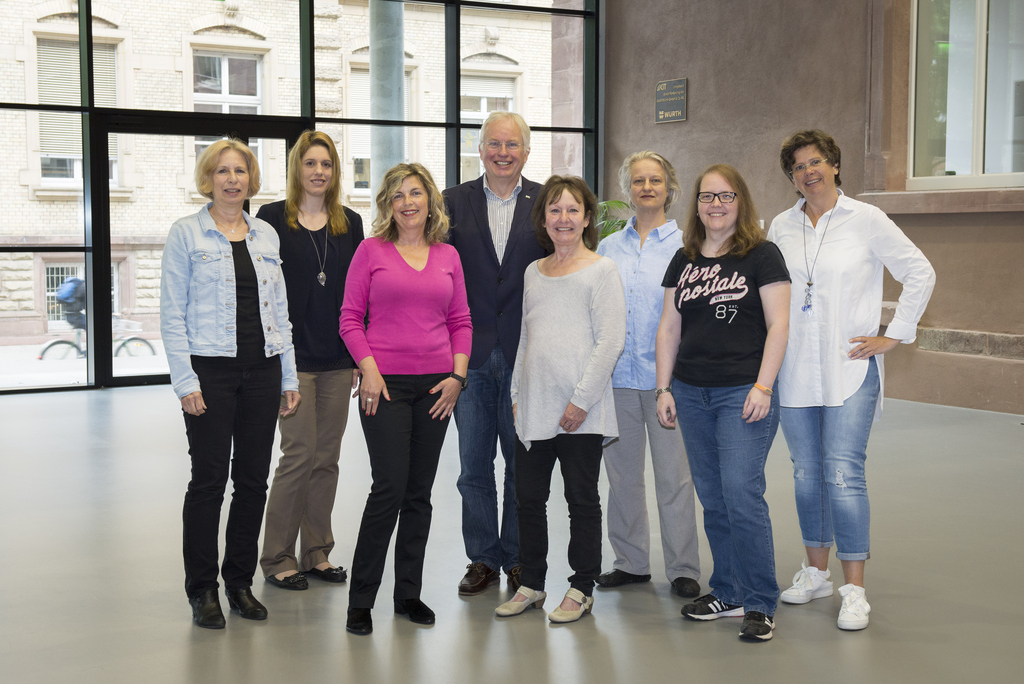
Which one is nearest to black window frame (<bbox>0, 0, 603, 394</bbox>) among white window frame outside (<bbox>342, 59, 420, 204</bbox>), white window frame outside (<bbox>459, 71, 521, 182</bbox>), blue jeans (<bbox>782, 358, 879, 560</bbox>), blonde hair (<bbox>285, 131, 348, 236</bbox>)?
white window frame outside (<bbox>342, 59, 420, 204</bbox>)

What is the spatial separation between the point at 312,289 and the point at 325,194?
1.15 feet

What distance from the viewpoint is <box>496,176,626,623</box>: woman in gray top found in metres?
2.92

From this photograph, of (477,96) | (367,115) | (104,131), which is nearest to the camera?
(104,131)

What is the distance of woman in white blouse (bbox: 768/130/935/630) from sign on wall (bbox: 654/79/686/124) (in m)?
7.03

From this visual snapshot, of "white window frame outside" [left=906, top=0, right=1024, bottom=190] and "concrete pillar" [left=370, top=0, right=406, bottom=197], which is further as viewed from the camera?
"concrete pillar" [left=370, top=0, right=406, bottom=197]

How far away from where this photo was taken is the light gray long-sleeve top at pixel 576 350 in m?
2.91

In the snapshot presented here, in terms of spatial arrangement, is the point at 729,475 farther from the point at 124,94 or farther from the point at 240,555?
the point at 124,94

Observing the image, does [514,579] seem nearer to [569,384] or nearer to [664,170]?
[569,384]

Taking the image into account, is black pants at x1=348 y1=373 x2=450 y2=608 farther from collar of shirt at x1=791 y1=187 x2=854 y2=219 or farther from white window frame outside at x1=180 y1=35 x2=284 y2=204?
white window frame outside at x1=180 y1=35 x2=284 y2=204

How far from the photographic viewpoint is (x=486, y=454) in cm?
338

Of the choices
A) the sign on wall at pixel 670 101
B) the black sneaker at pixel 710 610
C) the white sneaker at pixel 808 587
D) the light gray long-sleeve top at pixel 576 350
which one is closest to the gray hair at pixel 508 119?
the light gray long-sleeve top at pixel 576 350

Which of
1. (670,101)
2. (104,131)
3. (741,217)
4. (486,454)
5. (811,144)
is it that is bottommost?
(486,454)

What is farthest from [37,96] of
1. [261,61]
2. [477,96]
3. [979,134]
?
[979,134]

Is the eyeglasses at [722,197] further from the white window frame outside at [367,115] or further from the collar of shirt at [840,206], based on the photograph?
the white window frame outside at [367,115]
